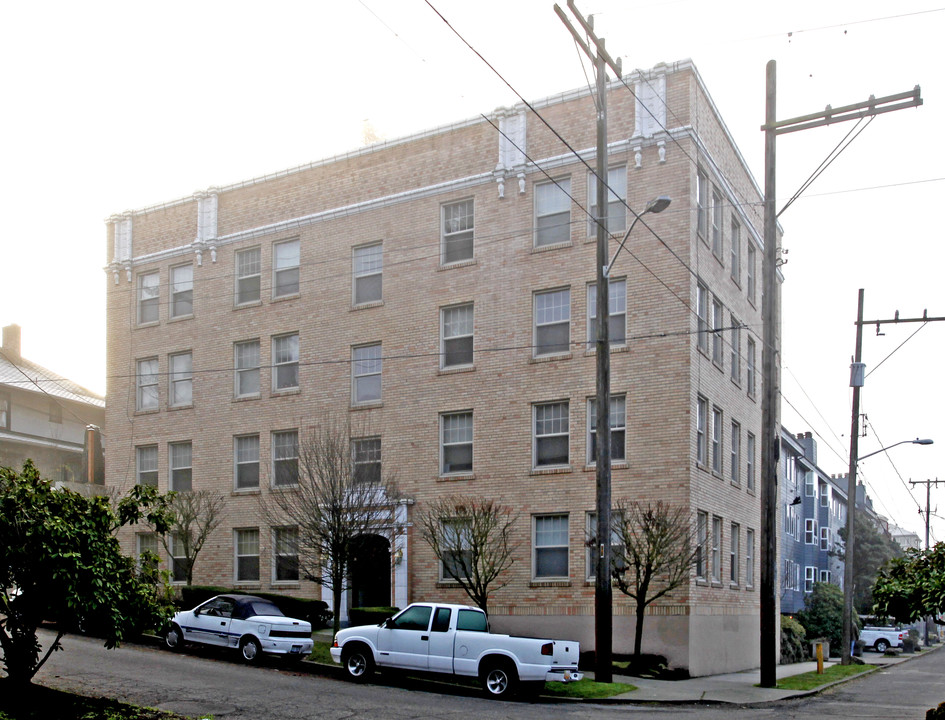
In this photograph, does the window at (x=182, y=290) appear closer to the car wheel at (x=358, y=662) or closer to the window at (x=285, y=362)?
the window at (x=285, y=362)

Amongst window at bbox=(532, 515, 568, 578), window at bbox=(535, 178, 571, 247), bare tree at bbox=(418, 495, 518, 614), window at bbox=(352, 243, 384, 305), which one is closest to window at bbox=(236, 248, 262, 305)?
window at bbox=(352, 243, 384, 305)

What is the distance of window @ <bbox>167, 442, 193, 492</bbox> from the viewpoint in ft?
122

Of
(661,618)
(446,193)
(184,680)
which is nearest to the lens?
(184,680)

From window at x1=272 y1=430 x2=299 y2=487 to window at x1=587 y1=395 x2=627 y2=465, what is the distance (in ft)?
32.2

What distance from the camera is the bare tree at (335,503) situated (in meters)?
26.8

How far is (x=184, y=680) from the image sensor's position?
19.6 m

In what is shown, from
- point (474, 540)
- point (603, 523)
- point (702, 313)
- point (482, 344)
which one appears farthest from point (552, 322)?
point (603, 523)

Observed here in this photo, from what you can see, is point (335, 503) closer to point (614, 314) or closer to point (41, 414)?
point (614, 314)

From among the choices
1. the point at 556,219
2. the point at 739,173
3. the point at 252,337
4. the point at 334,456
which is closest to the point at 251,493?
the point at 252,337

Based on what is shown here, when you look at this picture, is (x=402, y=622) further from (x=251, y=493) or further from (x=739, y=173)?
(x=739, y=173)

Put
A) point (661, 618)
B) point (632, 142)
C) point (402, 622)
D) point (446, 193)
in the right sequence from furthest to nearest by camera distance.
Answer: point (446, 193), point (632, 142), point (661, 618), point (402, 622)

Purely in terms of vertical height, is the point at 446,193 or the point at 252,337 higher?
the point at 446,193

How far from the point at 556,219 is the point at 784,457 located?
33160mm

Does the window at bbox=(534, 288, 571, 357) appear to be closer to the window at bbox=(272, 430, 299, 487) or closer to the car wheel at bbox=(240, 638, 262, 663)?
the window at bbox=(272, 430, 299, 487)
